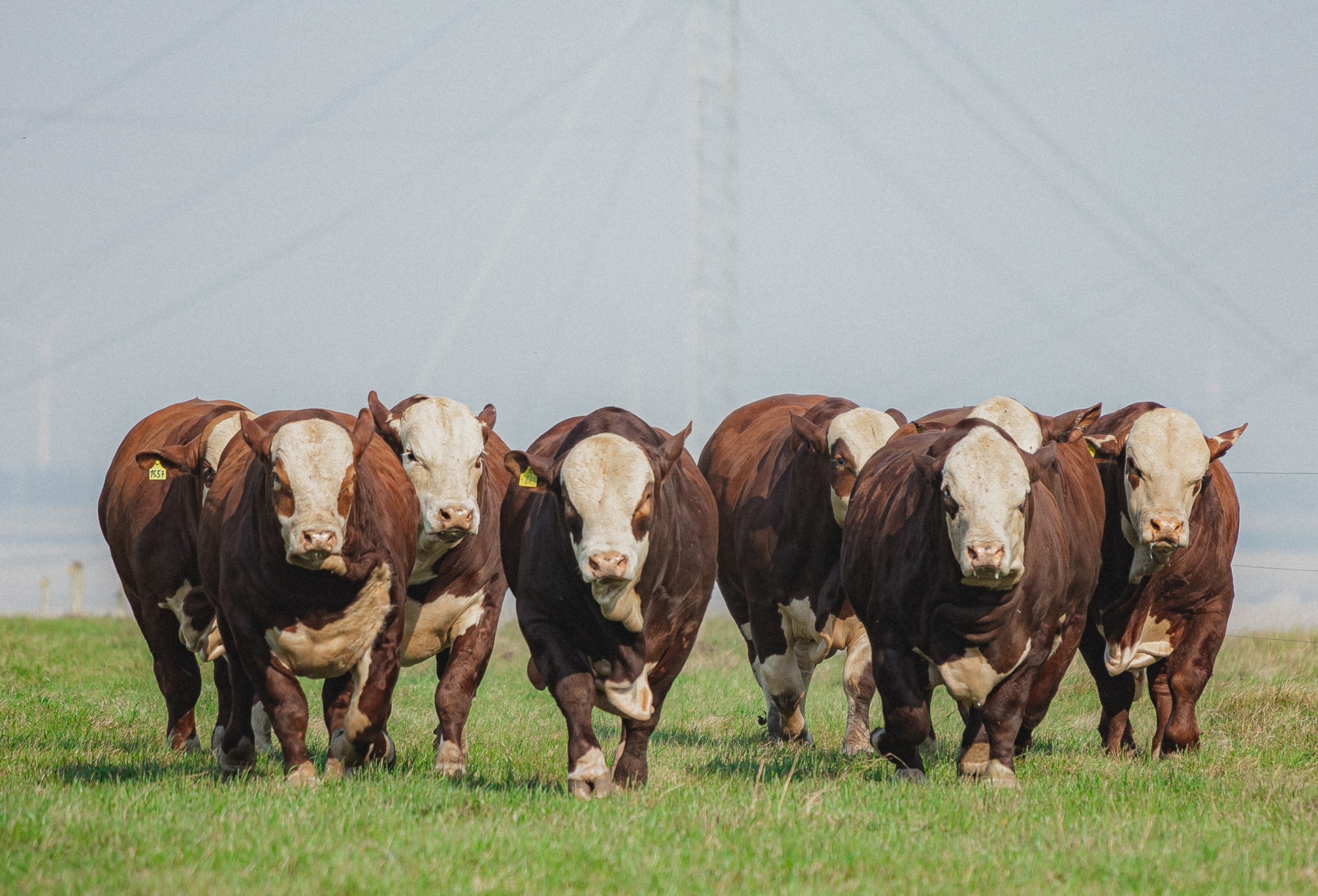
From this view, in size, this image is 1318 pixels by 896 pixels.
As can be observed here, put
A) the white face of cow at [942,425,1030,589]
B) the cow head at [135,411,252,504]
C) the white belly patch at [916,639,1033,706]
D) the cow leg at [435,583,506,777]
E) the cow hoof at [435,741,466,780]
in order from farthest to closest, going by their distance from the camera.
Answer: the cow head at [135,411,252,504] → the cow leg at [435,583,506,777] → the cow hoof at [435,741,466,780] → the white belly patch at [916,639,1033,706] → the white face of cow at [942,425,1030,589]

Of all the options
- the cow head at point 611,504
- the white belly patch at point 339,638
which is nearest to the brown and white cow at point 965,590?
→ the cow head at point 611,504

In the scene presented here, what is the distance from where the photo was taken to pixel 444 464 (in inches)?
325

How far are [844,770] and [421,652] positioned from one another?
9.08 ft

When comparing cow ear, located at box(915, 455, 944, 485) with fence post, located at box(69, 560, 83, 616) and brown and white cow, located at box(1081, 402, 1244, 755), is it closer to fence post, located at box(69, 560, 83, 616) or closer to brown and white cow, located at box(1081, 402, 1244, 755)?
brown and white cow, located at box(1081, 402, 1244, 755)

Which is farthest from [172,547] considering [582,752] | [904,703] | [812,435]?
[904,703]

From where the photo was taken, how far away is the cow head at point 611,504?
22.0 feet

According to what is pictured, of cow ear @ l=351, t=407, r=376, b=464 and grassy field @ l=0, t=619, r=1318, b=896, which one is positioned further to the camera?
cow ear @ l=351, t=407, r=376, b=464

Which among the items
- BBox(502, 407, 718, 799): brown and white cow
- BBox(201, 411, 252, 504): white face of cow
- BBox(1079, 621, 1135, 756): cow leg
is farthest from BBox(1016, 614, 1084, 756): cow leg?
BBox(201, 411, 252, 504): white face of cow

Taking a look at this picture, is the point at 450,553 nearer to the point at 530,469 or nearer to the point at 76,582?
the point at 530,469

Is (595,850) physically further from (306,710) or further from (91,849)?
(306,710)

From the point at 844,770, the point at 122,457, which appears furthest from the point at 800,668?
the point at 122,457

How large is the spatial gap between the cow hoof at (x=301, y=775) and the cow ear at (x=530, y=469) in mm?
1832

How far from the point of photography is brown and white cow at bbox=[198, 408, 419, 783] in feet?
23.5

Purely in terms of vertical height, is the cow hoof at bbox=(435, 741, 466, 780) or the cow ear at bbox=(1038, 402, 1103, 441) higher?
the cow ear at bbox=(1038, 402, 1103, 441)
